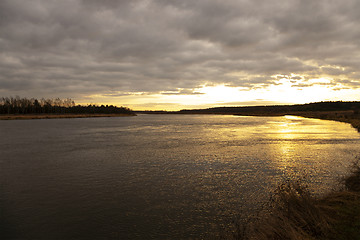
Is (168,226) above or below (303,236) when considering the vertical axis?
below

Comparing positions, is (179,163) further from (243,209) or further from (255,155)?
(243,209)

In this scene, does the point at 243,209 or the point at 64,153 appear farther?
the point at 64,153

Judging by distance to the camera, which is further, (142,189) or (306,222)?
(142,189)

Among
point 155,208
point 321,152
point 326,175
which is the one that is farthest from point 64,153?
point 321,152

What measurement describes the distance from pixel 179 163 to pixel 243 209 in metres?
9.08

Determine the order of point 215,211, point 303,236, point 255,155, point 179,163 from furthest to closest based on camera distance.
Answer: point 255,155 < point 179,163 < point 215,211 < point 303,236

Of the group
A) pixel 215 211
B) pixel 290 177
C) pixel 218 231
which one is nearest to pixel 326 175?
pixel 290 177

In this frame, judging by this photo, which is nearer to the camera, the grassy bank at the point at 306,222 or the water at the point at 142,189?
the grassy bank at the point at 306,222

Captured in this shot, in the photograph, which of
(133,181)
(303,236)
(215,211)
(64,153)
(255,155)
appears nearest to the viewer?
(303,236)

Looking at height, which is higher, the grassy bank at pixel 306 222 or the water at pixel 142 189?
the grassy bank at pixel 306 222

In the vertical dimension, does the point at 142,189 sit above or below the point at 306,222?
below

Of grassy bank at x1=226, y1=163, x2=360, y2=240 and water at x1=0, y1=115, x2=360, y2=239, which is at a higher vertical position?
grassy bank at x1=226, y1=163, x2=360, y2=240

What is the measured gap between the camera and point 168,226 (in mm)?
8859

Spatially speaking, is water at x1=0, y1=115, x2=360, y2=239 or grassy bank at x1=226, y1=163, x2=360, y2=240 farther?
water at x1=0, y1=115, x2=360, y2=239
